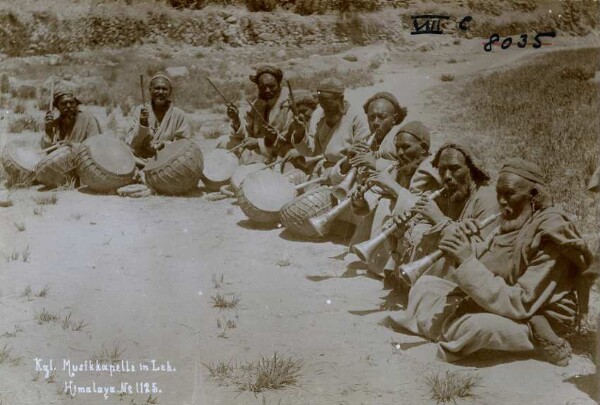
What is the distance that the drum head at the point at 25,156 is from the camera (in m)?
9.12

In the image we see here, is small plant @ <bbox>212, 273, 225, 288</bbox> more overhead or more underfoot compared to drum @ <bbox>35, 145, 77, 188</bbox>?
more underfoot

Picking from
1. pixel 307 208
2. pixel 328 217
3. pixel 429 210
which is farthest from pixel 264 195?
pixel 429 210

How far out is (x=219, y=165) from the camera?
946 cm

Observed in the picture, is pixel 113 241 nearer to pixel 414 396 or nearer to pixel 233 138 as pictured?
pixel 233 138

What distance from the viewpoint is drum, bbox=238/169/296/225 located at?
7688 millimetres

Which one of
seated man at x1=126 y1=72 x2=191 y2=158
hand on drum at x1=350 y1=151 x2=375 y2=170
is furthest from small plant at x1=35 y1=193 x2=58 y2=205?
hand on drum at x1=350 y1=151 x2=375 y2=170

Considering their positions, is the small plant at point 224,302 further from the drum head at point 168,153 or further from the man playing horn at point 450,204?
the drum head at point 168,153

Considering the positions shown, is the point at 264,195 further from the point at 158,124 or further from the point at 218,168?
the point at 158,124

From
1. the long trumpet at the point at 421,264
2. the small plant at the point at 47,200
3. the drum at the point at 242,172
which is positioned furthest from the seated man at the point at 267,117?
the long trumpet at the point at 421,264

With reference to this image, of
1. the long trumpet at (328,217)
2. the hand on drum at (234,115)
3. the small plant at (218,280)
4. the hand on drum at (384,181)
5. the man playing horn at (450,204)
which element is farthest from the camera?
the hand on drum at (234,115)

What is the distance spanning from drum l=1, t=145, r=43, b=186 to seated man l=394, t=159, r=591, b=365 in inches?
246

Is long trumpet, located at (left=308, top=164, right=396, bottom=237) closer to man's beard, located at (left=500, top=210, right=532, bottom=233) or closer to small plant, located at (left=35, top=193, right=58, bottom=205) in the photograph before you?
man's beard, located at (left=500, top=210, right=532, bottom=233)

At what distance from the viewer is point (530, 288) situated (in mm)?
4391

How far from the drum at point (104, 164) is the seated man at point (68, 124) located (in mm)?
581
